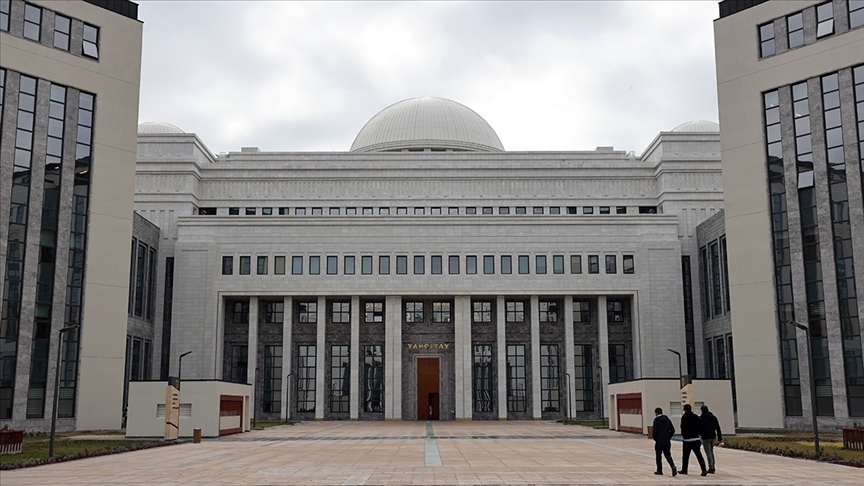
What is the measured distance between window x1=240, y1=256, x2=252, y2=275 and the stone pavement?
36.1m

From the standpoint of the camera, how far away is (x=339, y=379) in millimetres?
75188

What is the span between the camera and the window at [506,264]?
7475cm

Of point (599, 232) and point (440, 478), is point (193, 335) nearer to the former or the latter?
point (599, 232)

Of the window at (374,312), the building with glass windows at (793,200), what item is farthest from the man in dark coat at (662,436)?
the window at (374,312)

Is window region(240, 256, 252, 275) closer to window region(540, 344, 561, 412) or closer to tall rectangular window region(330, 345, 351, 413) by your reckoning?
tall rectangular window region(330, 345, 351, 413)

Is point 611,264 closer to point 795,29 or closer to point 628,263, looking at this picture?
point 628,263

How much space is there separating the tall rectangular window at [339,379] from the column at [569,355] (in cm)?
1867

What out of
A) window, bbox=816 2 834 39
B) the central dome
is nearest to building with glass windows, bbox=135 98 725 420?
the central dome

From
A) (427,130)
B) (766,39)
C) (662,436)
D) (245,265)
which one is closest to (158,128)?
(245,265)

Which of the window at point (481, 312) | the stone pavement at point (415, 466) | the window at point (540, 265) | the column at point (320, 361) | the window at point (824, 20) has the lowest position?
the stone pavement at point (415, 466)

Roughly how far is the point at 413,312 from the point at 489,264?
26.0 feet

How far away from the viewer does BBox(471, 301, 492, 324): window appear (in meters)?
76.0

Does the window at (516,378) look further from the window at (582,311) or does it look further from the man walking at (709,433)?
the man walking at (709,433)

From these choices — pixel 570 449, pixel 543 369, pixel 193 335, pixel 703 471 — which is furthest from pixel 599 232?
pixel 703 471
